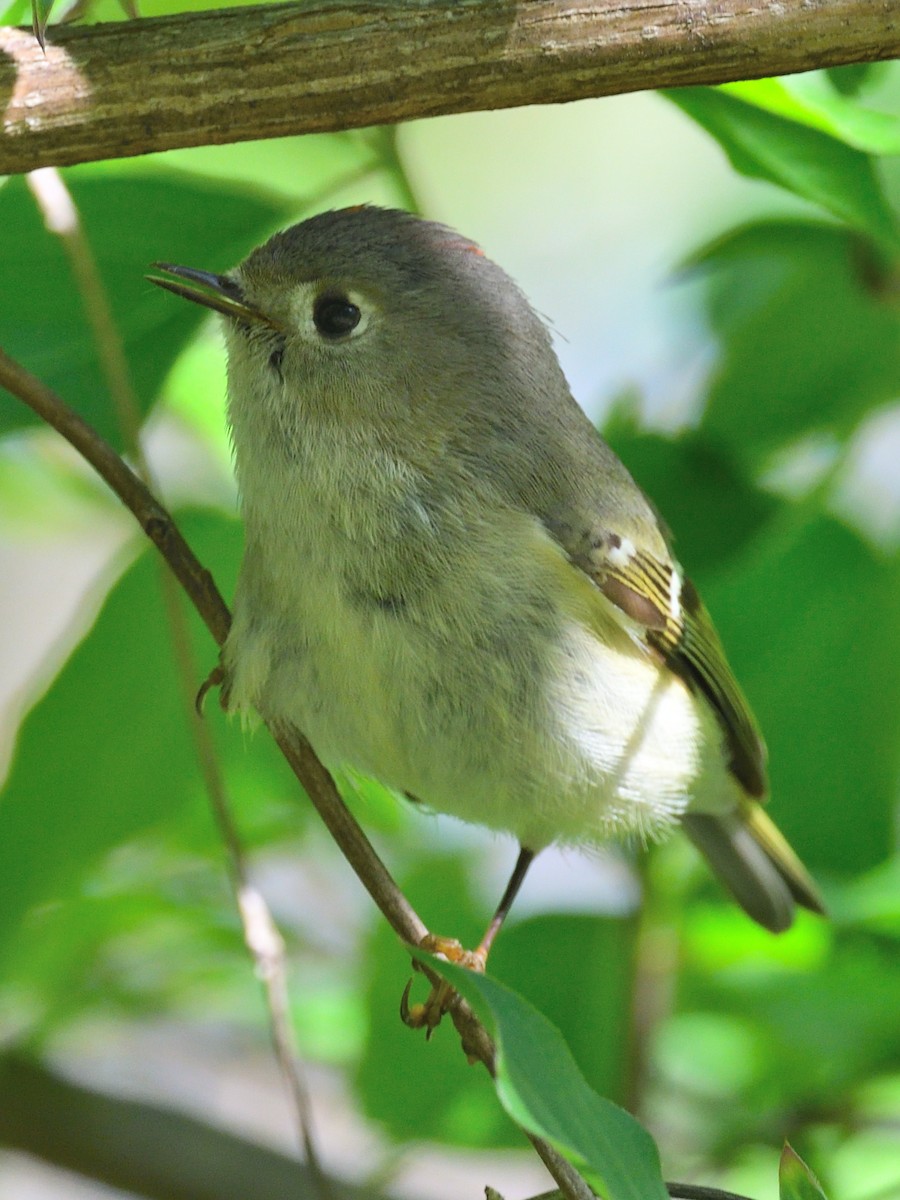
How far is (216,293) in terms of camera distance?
1.51m

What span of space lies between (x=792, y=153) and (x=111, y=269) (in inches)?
28.7

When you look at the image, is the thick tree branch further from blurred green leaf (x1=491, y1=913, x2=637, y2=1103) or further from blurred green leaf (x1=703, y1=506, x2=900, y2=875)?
blurred green leaf (x1=491, y1=913, x2=637, y2=1103)

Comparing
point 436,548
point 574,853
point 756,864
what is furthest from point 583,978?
point 436,548

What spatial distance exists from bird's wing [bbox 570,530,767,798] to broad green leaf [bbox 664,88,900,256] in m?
0.45

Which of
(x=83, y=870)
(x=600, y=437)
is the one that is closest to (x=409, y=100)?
(x=600, y=437)

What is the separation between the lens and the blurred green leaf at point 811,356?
1.77 meters

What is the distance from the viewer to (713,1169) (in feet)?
5.92

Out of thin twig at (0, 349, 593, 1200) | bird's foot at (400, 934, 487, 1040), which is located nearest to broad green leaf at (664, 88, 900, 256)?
thin twig at (0, 349, 593, 1200)

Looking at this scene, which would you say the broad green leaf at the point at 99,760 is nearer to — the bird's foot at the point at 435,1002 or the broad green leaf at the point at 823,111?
the bird's foot at the point at 435,1002

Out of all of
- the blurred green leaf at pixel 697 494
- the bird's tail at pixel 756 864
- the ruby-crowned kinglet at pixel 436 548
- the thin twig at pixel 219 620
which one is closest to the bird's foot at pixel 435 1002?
the ruby-crowned kinglet at pixel 436 548

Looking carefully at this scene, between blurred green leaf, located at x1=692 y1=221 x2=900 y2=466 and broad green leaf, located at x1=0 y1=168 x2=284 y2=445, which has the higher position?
broad green leaf, located at x1=0 y1=168 x2=284 y2=445

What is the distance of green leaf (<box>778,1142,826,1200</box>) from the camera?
0.98 metres

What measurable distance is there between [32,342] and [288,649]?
434mm

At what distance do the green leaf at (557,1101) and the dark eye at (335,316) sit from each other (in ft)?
2.65
